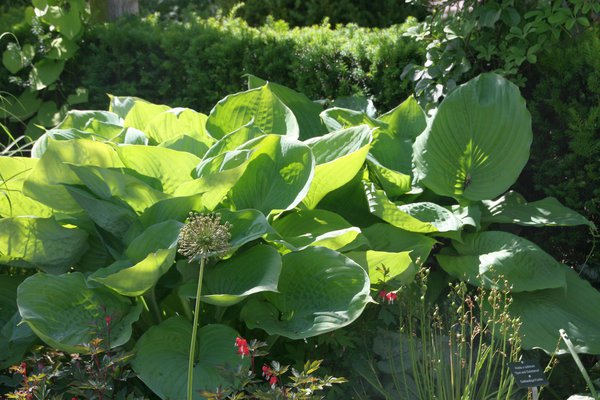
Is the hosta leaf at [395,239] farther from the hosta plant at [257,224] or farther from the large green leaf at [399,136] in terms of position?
the large green leaf at [399,136]

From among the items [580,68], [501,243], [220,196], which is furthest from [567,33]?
[220,196]

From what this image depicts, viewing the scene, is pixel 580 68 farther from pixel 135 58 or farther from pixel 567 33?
pixel 135 58

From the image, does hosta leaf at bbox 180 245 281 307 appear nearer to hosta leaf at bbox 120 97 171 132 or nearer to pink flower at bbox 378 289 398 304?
pink flower at bbox 378 289 398 304

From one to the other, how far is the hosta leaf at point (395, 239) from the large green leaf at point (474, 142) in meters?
0.26

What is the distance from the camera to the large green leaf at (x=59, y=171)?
3010 millimetres

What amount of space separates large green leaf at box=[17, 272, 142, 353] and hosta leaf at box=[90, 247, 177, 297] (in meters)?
0.08

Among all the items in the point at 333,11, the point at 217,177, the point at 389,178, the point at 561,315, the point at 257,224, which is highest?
the point at 217,177

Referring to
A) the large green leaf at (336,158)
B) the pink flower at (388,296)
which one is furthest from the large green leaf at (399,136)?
the pink flower at (388,296)

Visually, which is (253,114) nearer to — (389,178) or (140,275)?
(389,178)

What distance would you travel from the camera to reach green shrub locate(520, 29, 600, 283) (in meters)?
3.69

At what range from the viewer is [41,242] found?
3.00 meters

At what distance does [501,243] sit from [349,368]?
848 millimetres

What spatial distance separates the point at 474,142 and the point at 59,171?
1.68 meters

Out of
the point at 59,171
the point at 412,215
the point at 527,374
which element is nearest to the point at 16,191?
the point at 59,171
